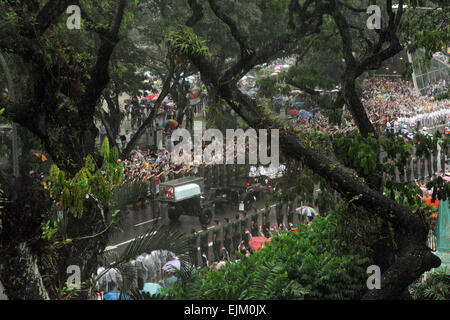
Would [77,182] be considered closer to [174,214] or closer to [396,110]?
[174,214]

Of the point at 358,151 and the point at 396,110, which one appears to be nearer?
the point at 358,151

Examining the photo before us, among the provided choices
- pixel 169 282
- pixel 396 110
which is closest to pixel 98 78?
pixel 169 282

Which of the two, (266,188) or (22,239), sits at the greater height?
(22,239)
